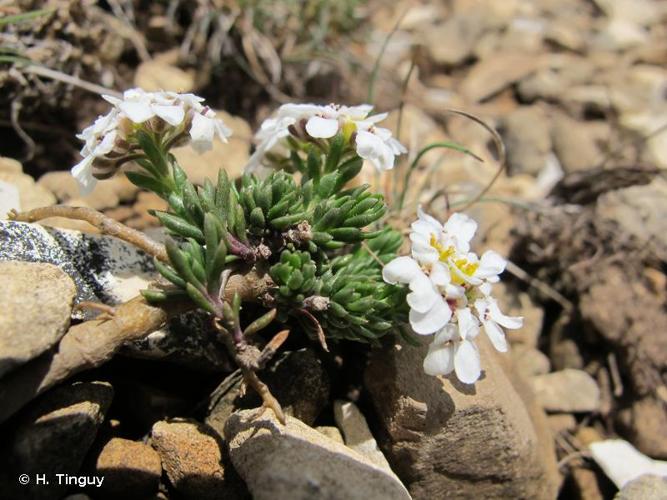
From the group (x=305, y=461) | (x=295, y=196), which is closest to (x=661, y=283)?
(x=295, y=196)

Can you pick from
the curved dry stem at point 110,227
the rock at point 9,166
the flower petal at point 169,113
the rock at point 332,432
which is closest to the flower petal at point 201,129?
the flower petal at point 169,113

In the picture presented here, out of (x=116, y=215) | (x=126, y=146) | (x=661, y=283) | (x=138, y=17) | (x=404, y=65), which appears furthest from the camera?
(x=404, y=65)

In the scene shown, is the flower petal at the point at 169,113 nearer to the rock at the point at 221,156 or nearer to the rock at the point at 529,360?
the rock at the point at 221,156

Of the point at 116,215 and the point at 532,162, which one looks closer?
the point at 116,215

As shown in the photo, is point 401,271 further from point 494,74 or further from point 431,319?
point 494,74

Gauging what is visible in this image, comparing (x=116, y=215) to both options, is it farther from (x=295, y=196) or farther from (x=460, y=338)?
(x=460, y=338)

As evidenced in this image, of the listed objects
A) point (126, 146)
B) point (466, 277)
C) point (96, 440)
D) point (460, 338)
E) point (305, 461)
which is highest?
point (126, 146)

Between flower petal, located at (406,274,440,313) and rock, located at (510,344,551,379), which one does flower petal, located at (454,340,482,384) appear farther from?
rock, located at (510,344,551,379)
